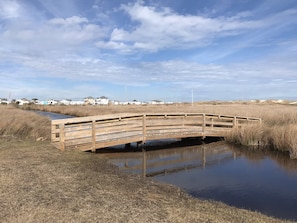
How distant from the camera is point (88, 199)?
6305 millimetres

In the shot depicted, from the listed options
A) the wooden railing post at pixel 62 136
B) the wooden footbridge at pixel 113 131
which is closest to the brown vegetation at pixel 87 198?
the wooden railing post at pixel 62 136

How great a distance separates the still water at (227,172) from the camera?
26.8 ft

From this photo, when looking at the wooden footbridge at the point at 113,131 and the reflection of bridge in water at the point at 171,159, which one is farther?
the wooden footbridge at the point at 113,131

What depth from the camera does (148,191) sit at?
734cm

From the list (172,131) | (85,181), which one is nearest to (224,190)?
(85,181)

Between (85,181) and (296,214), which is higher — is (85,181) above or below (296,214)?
above

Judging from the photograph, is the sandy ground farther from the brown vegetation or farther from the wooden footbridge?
the wooden footbridge

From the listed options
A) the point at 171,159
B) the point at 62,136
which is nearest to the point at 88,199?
the point at 62,136

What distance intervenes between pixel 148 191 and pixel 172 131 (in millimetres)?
10471

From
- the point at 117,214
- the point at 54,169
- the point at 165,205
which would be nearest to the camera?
the point at 117,214

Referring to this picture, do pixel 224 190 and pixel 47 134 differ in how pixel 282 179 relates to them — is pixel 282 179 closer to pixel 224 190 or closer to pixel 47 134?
pixel 224 190

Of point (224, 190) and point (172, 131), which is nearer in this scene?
point (224, 190)

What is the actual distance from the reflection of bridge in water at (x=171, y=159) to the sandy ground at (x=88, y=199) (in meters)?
2.84

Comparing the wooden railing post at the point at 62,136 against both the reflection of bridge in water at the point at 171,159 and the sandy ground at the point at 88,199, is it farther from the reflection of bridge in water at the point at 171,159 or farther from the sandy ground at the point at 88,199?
the sandy ground at the point at 88,199
